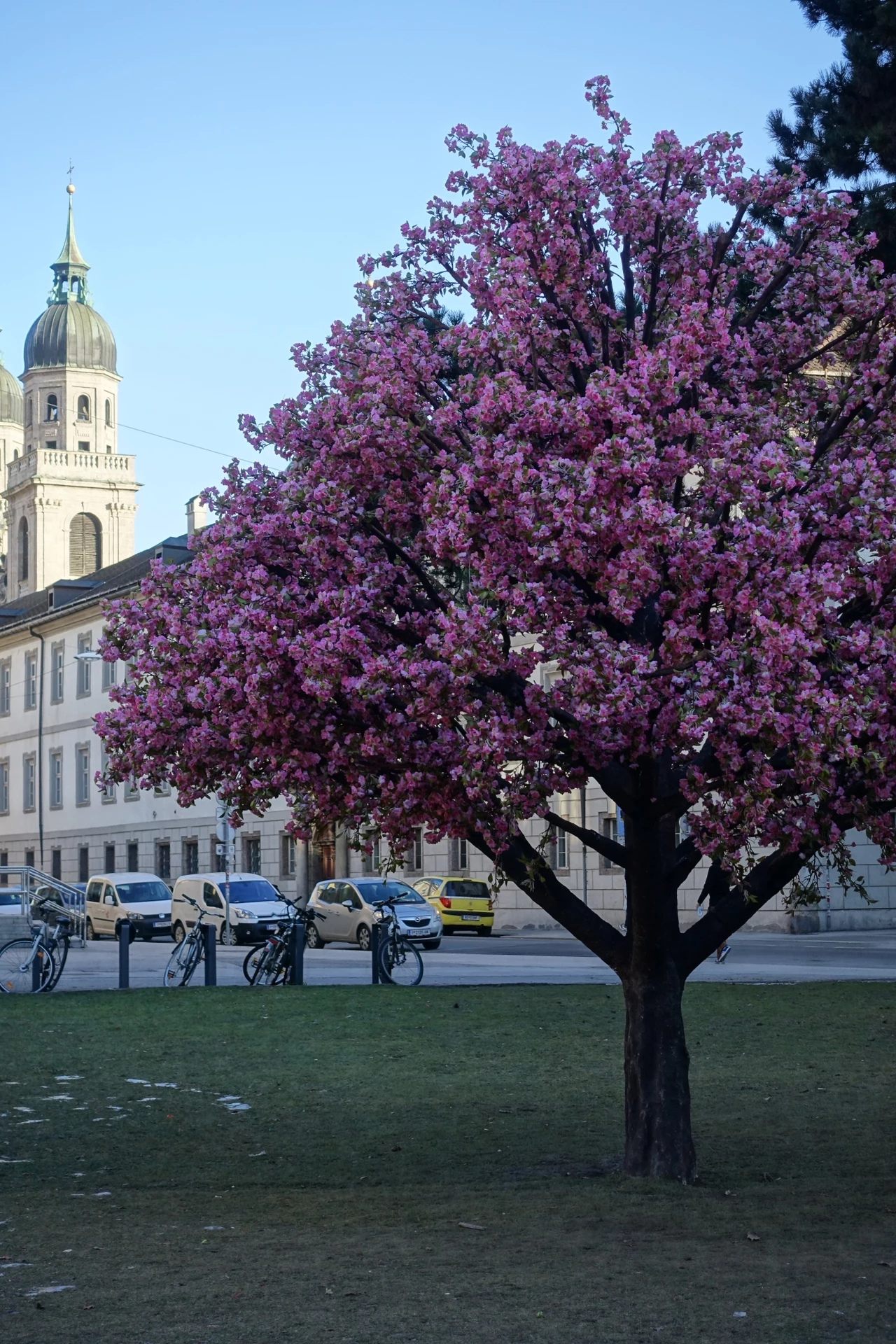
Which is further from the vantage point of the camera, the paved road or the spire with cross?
the spire with cross

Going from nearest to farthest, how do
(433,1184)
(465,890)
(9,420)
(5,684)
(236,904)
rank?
(433,1184) → (236,904) → (465,890) → (5,684) → (9,420)

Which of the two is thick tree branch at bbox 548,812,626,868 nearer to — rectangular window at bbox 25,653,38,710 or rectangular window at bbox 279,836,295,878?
rectangular window at bbox 279,836,295,878

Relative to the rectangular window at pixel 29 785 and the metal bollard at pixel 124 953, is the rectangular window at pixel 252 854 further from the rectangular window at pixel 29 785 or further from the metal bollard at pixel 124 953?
the metal bollard at pixel 124 953

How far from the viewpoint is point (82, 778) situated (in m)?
72.9

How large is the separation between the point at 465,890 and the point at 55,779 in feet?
107

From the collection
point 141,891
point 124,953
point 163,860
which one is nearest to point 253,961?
point 124,953

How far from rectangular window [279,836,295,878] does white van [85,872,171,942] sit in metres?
11.6

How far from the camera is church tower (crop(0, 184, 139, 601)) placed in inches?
4107

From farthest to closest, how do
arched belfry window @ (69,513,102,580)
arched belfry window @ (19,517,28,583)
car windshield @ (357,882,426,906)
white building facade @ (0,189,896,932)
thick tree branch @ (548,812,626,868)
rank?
arched belfry window @ (19,517,28,583) < arched belfry window @ (69,513,102,580) < white building facade @ (0,189,896,932) < car windshield @ (357,882,426,906) < thick tree branch @ (548,812,626,868)

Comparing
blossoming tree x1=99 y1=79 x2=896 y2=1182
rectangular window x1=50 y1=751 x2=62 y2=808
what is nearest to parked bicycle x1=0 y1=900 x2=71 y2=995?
blossoming tree x1=99 y1=79 x2=896 y2=1182

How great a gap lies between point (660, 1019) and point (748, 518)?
127 inches

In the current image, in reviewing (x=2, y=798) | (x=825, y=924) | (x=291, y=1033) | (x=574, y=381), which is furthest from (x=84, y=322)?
(x=574, y=381)

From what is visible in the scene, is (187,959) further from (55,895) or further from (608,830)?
(608,830)

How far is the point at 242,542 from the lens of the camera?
9.52m
